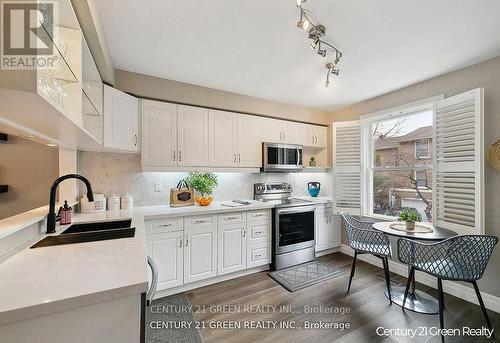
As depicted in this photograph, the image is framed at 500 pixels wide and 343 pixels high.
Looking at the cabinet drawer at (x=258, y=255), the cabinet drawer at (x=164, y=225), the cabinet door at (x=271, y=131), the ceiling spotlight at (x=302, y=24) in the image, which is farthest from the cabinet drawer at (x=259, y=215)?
the ceiling spotlight at (x=302, y=24)

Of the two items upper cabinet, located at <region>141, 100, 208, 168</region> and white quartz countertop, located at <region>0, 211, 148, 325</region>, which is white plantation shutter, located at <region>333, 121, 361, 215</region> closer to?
upper cabinet, located at <region>141, 100, 208, 168</region>

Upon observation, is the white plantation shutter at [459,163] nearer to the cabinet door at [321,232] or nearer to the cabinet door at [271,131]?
the cabinet door at [321,232]

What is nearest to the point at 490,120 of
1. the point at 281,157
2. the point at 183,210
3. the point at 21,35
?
the point at 281,157

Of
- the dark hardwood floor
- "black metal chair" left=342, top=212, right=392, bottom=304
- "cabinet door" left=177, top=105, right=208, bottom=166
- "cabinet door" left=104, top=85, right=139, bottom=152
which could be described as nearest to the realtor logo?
"cabinet door" left=104, top=85, right=139, bottom=152

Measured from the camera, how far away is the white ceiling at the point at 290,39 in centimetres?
155

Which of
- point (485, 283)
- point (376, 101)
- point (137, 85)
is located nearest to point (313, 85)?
point (376, 101)

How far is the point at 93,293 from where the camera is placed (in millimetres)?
748

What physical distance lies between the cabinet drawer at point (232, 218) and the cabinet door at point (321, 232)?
1.42 m

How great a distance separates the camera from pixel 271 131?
3.49m

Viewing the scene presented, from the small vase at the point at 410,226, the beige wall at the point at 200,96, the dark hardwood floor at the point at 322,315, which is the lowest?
the dark hardwood floor at the point at 322,315

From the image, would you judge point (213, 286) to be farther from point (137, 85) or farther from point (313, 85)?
point (313, 85)

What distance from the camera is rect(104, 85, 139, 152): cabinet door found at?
2158 mm

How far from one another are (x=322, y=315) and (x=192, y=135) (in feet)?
8.29

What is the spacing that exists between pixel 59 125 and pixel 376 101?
3.85 metres
